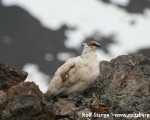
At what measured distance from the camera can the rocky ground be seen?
12133mm

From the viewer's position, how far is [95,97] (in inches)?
565

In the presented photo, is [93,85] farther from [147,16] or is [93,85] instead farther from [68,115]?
[147,16]

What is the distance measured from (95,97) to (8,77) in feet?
10.5

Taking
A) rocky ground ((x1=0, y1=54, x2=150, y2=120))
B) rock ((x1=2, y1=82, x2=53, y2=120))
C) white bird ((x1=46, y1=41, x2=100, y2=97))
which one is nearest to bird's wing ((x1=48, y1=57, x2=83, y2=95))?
white bird ((x1=46, y1=41, x2=100, y2=97))

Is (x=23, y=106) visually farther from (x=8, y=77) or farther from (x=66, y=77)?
(x=66, y=77)

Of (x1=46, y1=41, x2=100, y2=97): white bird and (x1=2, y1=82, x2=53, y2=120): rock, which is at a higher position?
(x1=46, y1=41, x2=100, y2=97): white bird

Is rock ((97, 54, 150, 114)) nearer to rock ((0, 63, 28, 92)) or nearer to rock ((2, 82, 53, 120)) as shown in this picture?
rock ((2, 82, 53, 120))

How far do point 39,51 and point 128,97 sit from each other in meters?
117

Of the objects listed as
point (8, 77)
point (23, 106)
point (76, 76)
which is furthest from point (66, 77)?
point (23, 106)

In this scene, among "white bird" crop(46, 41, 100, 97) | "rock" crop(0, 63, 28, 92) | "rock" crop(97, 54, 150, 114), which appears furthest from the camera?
"white bird" crop(46, 41, 100, 97)

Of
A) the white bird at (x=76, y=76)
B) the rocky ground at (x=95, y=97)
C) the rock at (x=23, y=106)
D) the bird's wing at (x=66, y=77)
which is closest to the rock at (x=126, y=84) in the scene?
the rocky ground at (x=95, y=97)

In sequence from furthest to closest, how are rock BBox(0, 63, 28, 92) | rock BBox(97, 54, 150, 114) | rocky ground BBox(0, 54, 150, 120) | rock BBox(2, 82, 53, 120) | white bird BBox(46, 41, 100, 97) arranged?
white bird BBox(46, 41, 100, 97) < rock BBox(0, 63, 28, 92) < rock BBox(97, 54, 150, 114) < rocky ground BBox(0, 54, 150, 120) < rock BBox(2, 82, 53, 120)

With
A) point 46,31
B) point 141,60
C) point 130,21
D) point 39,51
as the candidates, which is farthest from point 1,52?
point 141,60

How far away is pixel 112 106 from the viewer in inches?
521
